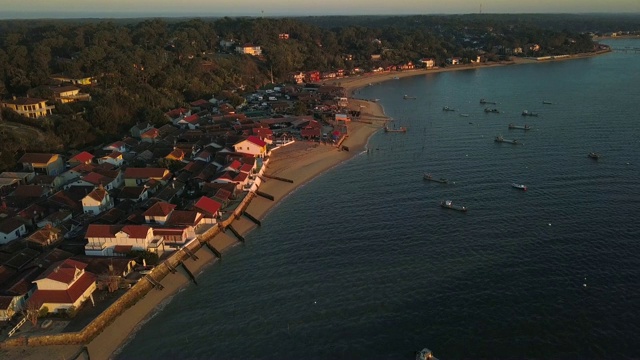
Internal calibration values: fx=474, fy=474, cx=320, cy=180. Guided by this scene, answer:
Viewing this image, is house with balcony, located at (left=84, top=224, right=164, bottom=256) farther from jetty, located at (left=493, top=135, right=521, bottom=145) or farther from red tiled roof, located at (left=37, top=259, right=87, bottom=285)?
jetty, located at (left=493, top=135, right=521, bottom=145)

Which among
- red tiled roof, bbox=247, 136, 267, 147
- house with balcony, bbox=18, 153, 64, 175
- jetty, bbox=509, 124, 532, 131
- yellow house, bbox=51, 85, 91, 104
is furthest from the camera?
jetty, bbox=509, 124, 532, 131

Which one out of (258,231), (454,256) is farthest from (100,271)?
(454,256)

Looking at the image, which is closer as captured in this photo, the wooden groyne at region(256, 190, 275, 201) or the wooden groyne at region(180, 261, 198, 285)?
the wooden groyne at region(180, 261, 198, 285)

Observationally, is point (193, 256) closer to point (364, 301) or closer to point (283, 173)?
point (364, 301)

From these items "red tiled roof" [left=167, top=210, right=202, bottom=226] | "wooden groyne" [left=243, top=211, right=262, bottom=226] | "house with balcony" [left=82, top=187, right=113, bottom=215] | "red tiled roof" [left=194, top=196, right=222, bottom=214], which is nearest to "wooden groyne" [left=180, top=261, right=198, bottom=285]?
"red tiled roof" [left=167, top=210, right=202, bottom=226]

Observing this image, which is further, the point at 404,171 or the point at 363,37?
the point at 363,37

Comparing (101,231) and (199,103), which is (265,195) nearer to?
(101,231)
